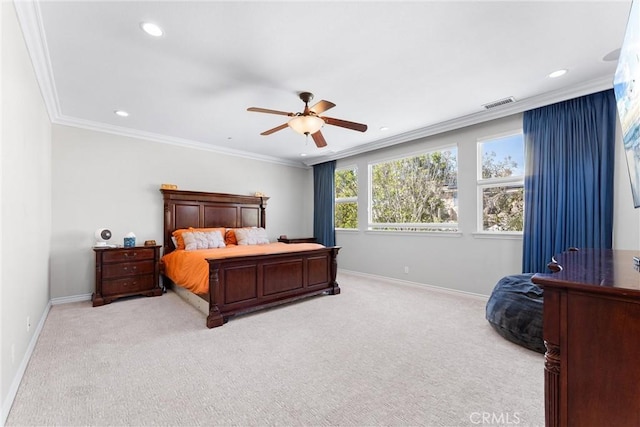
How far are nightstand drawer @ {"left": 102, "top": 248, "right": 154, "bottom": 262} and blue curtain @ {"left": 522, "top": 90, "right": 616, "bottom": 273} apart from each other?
5262 mm

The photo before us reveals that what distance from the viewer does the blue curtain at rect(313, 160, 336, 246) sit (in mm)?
6543

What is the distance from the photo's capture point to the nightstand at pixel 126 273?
396 centimetres

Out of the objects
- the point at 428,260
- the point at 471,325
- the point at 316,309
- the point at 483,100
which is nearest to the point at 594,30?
the point at 483,100

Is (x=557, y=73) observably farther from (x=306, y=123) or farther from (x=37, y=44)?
(x=37, y=44)

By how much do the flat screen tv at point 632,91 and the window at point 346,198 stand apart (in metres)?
4.62

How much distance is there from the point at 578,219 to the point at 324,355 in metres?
3.20

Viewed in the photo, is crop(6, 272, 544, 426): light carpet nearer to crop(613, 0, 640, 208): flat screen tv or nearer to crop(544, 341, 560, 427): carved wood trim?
crop(544, 341, 560, 427): carved wood trim

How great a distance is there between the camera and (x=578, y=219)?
3254 millimetres

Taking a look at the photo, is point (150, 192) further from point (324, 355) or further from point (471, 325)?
point (471, 325)

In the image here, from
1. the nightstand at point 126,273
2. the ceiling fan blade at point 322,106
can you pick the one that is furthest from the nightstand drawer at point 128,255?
the ceiling fan blade at point 322,106

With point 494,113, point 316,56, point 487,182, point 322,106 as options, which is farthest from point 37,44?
point 487,182

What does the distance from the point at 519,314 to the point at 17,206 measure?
415 cm

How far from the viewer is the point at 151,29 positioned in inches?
87.7
